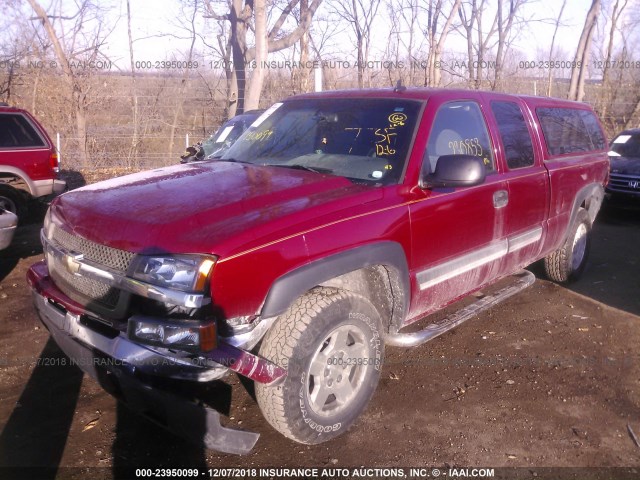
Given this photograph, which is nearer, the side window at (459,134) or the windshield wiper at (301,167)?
the windshield wiper at (301,167)

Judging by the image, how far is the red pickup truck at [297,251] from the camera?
2580 mm

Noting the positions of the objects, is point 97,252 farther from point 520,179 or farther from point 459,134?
point 520,179

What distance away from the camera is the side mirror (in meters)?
3.39

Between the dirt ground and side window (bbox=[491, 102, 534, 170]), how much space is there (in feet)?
4.81

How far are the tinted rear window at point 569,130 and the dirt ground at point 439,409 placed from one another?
1.60 meters

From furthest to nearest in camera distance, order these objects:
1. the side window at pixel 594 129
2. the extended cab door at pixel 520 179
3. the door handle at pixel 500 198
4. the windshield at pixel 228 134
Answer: the windshield at pixel 228 134 < the side window at pixel 594 129 < the extended cab door at pixel 520 179 < the door handle at pixel 500 198

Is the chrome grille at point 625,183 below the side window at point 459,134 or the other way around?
below

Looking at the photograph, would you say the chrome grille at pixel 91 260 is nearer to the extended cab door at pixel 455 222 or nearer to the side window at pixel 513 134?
the extended cab door at pixel 455 222

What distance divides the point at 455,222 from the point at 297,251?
146 centimetres

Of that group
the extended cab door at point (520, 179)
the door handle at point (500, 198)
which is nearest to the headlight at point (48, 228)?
the door handle at point (500, 198)

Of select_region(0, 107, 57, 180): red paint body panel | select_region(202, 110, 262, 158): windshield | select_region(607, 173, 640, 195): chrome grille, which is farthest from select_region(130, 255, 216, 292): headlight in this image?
select_region(607, 173, 640, 195): chrome grille

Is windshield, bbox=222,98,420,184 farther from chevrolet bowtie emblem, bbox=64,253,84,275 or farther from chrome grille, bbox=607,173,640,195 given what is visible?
chrome grille, bbox=607,173,640,195

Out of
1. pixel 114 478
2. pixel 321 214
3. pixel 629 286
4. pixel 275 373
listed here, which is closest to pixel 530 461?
pixel 275 373

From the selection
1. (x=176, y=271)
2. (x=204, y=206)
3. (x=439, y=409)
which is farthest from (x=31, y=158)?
(x=439, y=409)
